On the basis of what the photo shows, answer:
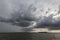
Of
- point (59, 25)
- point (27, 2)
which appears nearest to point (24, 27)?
point (27, 2)

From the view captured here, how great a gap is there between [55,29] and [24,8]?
773 millimetres

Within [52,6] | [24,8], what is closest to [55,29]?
[52,6]

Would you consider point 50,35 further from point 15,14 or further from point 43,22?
point 15,14

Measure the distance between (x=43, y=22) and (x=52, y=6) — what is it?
1.26ft

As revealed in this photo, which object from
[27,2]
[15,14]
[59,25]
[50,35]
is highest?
[27,2]

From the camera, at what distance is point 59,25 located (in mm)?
2961

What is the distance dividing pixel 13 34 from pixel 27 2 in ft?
2.38

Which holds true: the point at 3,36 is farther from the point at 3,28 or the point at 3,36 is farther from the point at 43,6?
the point at 43,6

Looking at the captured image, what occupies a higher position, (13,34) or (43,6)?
(43,6)

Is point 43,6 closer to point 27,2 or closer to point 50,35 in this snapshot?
point 27,2

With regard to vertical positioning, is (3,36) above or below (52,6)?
below

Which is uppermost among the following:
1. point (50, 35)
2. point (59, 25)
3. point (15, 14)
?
point (15, 14)

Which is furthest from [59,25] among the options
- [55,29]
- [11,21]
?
[11,21]

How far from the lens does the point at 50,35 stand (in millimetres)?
2953
